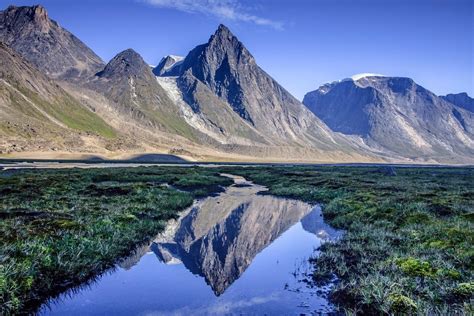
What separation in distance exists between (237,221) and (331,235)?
27.8 feet

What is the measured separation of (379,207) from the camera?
32.1m

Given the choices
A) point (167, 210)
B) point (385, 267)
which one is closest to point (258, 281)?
point (385, 267)

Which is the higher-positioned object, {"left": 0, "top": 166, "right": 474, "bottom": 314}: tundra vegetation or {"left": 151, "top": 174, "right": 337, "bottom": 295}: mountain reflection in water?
{"left": 0, "top": 166, "right": 474, "bottom": 314}: tundra vegetation

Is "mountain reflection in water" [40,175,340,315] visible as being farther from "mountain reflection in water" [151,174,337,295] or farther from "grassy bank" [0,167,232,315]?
"grassy bank" [0,167,232,315]

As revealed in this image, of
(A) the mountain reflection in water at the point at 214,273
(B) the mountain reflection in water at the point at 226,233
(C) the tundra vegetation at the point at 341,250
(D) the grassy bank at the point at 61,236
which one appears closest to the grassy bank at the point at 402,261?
(C) the tundra vegetation at the point at 341,250

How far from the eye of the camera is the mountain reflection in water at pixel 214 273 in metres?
13.9

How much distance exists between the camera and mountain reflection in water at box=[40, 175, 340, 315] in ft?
45.8

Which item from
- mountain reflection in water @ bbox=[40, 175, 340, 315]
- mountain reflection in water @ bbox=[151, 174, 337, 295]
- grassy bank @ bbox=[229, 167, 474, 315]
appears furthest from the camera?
mountain reflection in water @ bbox=[151, 174, 337, 295]

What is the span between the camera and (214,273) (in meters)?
18.5

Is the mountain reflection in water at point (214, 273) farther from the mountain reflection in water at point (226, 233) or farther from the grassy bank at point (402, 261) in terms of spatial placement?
the grassy bank at point (402, 261)

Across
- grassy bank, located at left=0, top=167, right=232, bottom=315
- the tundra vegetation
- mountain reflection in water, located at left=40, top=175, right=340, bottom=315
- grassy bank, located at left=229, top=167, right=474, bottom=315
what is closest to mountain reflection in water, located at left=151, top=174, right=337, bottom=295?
mountain reflection in water, located at left=40, top=175, right=340, bottom=315

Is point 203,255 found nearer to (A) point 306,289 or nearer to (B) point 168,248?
(B) point 168,248

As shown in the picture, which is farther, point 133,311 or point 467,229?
point 467,229

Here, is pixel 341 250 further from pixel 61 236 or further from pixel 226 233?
pixel 61 236
